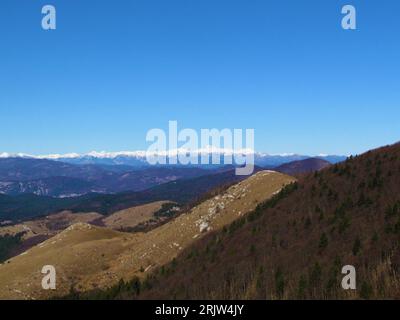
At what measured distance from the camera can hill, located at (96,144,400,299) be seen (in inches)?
948

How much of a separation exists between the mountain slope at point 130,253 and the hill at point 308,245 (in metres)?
10.5

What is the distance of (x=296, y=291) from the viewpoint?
20.3 metres

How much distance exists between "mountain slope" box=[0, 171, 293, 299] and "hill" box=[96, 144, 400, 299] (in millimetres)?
10471

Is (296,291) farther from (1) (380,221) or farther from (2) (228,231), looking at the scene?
(2) (228,231)

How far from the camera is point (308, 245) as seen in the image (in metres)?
38.5

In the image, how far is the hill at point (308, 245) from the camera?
2408 cm

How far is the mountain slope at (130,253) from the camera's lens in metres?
72.9

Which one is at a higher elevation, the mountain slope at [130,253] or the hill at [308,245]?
the hill at [308,245]

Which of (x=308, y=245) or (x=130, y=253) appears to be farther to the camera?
(x=130, y=253)

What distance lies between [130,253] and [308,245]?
54789 mm

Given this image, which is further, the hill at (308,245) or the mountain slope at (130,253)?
the mountain slope at (130,253)

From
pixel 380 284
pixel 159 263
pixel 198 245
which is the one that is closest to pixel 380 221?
pixel 380 284

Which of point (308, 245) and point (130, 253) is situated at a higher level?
point (308, 245)

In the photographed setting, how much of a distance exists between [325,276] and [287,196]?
36461 mm
